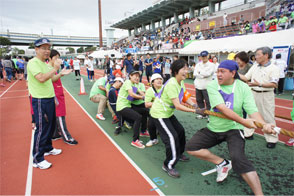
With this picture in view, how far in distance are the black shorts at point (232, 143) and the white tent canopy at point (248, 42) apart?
359 inches

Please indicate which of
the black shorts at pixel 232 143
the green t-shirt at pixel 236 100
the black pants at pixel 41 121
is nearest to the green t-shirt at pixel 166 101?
the green t-shirt at pixel 236 100

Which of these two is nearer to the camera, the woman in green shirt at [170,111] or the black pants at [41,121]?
the woman in green shirt at [170,111]

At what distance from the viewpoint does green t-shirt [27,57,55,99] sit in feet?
9.23

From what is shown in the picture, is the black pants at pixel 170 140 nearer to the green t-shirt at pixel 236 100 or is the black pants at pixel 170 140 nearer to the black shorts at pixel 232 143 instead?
the black shorts at pixel 232 143

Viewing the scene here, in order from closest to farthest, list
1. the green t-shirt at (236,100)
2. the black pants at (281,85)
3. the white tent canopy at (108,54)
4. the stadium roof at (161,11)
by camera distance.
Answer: the green t-shirt at (236,100) → the black pants at (281,85) → the white tent canopy at (108,54) → the stadium roof at (161,11)

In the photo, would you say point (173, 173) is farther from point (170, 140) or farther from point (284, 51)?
point (284, 51)

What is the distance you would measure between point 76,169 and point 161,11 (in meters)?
40.3

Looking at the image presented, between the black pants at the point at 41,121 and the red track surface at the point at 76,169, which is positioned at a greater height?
the black pants at the point at 41,121

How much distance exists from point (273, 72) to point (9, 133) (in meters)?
6.46

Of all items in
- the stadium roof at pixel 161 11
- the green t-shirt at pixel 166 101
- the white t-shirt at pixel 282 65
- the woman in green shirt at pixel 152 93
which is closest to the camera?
the green t-shirt at pixel 166 101

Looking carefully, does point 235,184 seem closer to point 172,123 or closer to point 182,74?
point 172,123

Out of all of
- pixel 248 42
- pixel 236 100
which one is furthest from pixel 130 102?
pixel 248 42

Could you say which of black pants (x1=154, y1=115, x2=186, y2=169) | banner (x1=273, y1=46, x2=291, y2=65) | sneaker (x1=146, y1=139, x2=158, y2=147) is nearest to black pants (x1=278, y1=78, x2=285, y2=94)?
banner (x1=273, y1=46, x2=291, y2=65)

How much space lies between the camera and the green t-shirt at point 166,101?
9.09ft
